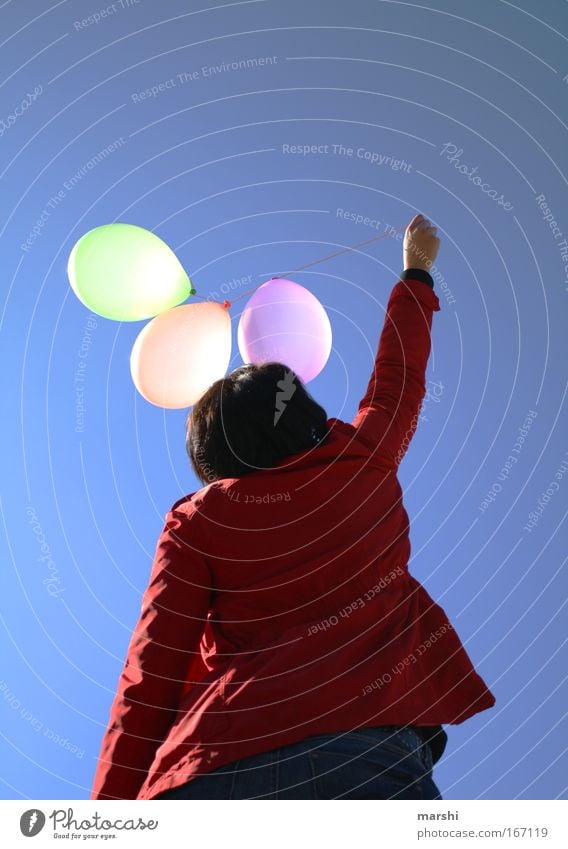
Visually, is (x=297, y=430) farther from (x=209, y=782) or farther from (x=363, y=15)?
(x=363, y=15)

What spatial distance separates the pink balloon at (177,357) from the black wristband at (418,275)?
112 cm

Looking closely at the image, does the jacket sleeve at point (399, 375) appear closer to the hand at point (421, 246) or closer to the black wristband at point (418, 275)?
the black wristband at point (418, 275)

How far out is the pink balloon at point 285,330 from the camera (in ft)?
12.9

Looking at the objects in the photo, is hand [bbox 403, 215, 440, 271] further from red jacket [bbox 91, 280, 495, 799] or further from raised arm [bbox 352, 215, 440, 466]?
red jacket [bbox 91, 280, 495, 799]

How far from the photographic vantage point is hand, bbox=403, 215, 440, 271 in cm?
332

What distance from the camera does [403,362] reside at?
2873 millimetres

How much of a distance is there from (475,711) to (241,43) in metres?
4.85

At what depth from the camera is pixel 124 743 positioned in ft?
7.06

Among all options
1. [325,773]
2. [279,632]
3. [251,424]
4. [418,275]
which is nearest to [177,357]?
[418,275]

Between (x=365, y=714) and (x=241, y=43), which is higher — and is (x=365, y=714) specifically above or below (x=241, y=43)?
below

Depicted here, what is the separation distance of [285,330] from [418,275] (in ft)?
2.86

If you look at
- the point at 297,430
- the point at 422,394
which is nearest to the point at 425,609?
the point at 297,430
